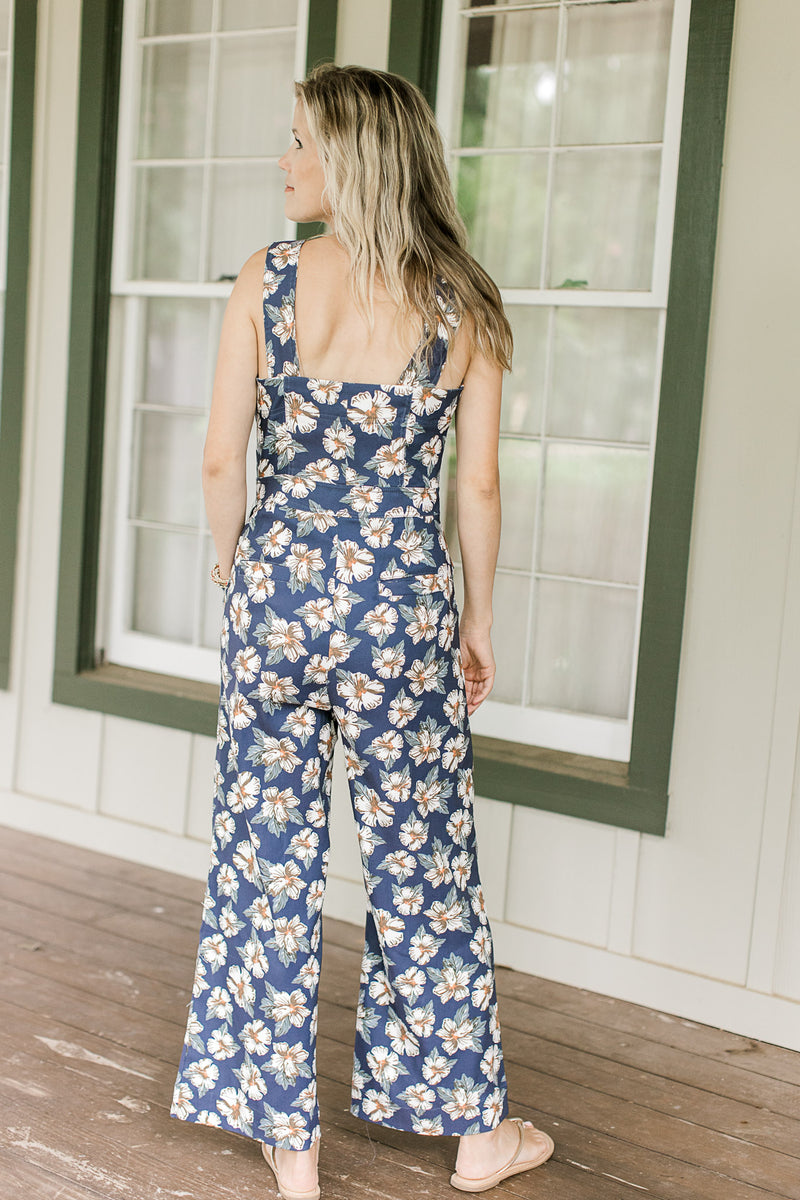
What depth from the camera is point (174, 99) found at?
3506 mm

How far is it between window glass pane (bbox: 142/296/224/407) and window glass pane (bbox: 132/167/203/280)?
3.7 inches

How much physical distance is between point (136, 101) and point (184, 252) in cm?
47

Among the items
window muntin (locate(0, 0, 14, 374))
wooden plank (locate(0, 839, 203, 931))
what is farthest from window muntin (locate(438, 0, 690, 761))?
window muntin (locate(0, 0, 14, 374))

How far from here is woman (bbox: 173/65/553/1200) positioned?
73.0 inches

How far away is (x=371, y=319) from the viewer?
1.85 meters

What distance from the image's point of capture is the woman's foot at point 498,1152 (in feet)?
6.71

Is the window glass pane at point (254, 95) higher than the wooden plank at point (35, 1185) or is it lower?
higher

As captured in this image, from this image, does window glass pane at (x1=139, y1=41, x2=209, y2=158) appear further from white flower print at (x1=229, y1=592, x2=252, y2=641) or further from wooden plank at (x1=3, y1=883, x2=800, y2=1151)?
wooden plank at (x1=3, y1=883, x2=800, y2=1151)

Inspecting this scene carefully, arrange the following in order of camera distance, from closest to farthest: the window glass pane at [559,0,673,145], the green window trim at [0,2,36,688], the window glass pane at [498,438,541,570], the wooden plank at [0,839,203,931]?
1. the window glass pane at [559,0,673,145]
2. the window glass pane at [498,438,541,570]
3. the wooden plank at [0,839,203,931]
4. the green window trim at [0,2,36,688]

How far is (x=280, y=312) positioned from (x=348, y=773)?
76cm

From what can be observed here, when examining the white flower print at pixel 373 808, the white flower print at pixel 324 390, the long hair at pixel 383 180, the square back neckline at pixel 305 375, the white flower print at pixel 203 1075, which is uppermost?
the long hair at pixel 383 180

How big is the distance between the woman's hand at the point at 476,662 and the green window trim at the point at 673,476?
0.75 meters

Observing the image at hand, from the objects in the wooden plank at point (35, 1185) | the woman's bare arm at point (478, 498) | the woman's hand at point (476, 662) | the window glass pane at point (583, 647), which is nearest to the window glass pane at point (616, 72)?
the window glass pane at point (583, 647)

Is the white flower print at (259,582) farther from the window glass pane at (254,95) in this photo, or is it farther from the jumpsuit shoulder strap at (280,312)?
the window glass pane at (254,95)
